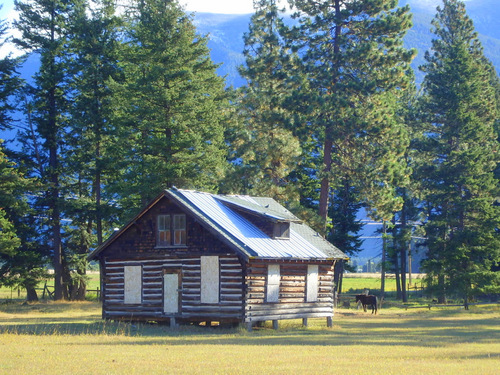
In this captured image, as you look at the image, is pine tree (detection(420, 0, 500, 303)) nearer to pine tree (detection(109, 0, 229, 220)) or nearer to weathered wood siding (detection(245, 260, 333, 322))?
pine tree (detection(109, 0, 229, 220))

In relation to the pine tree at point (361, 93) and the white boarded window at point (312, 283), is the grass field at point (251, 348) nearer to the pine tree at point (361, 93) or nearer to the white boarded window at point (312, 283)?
the white boarded window at point (312, 283)

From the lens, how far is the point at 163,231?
116ft

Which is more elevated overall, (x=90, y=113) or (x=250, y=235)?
(x=90, y=113)

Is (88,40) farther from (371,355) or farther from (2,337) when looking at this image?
(371,355)

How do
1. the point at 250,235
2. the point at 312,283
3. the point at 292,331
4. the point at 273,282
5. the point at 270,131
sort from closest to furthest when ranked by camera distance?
the point at 292,331 → the point at 273,282 → the point at 250,235 → the point at 312,283 → the point at 270,131

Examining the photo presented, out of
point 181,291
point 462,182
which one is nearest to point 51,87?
point 181,291

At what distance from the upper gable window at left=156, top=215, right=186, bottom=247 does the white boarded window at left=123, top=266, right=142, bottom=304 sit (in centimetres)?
210

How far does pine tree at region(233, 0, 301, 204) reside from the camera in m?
51.6

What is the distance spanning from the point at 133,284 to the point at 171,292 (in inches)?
97.8

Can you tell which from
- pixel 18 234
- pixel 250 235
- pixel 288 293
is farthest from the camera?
pixel 18 234

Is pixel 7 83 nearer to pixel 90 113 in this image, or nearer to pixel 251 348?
pixel 90 113

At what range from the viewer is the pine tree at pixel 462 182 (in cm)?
5712

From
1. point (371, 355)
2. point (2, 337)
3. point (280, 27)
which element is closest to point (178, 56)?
point (280, 27)

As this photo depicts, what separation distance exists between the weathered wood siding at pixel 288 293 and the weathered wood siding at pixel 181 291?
61 cm
